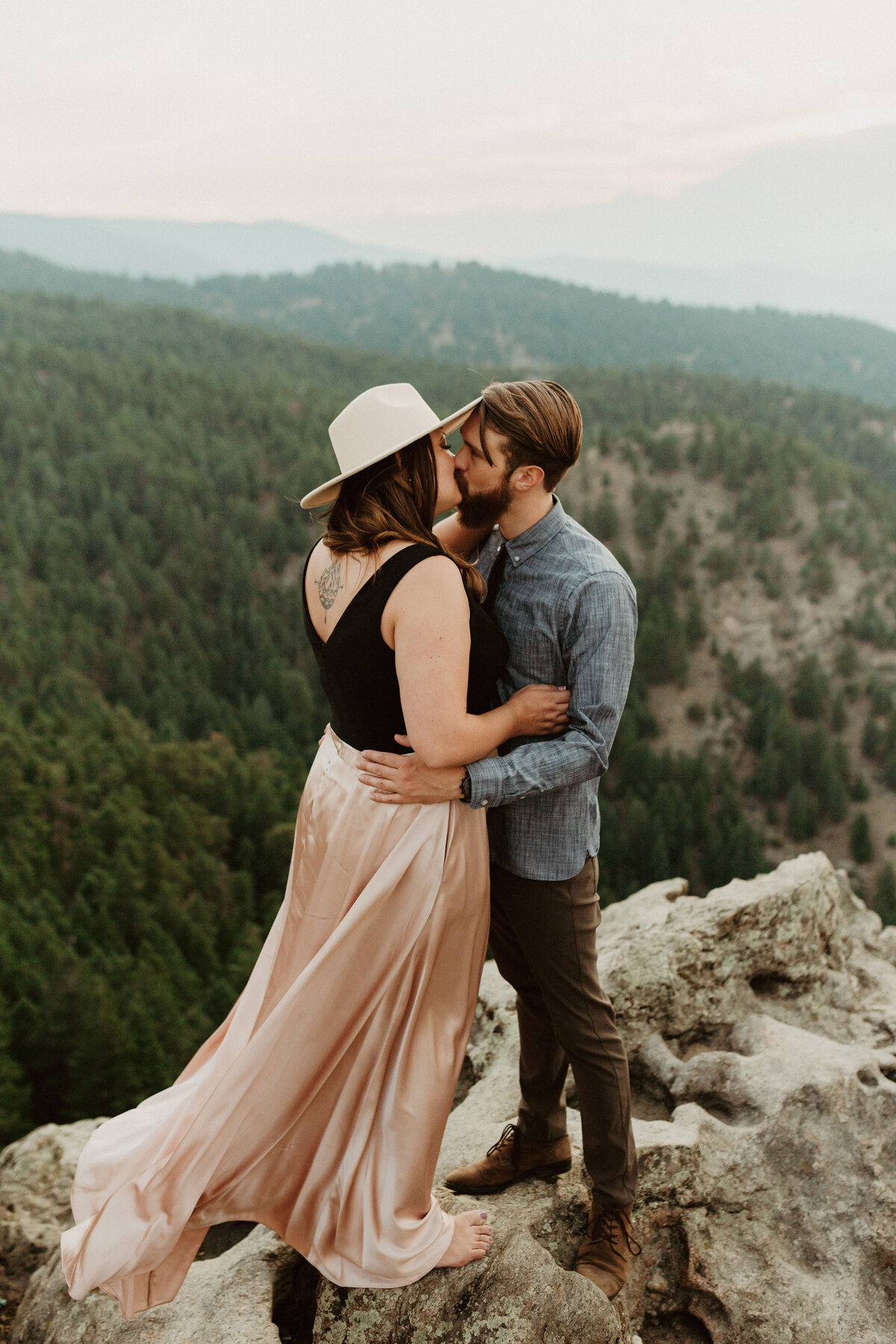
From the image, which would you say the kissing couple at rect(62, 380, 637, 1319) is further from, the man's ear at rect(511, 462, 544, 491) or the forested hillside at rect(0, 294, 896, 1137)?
the forested hillside at rect(0, 294, 896, 1137)

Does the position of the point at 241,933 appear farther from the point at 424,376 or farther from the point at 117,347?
the point at 117,347

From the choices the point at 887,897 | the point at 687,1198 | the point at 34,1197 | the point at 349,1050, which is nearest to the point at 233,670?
the point at 887,897

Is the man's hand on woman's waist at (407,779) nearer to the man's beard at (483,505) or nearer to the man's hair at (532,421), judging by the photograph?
the man's beard at (483,505)

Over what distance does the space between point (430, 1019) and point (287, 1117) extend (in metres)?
0.66

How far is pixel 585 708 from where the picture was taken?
3.22 m

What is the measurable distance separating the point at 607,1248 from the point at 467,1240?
25.5 inches

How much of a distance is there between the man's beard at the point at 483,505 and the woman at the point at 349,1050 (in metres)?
→ 0.05

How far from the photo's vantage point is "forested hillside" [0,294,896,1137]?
28000mm

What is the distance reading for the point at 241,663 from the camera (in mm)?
66812

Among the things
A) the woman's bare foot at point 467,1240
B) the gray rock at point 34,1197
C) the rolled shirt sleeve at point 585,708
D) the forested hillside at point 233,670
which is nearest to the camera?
the rolled shirt sleeve at point 585,708

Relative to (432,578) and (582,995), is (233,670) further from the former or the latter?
(432,578)

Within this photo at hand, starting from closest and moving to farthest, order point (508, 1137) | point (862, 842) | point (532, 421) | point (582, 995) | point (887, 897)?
point (532, 421) < point (582, 995) < point (508, 1137) < point (887, 897) < point (862, 842)

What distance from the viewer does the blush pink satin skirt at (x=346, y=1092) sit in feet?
11.0

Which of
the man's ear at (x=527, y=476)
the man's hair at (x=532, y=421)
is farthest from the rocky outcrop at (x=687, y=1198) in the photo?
the man's hair at (x=532, y=421)
